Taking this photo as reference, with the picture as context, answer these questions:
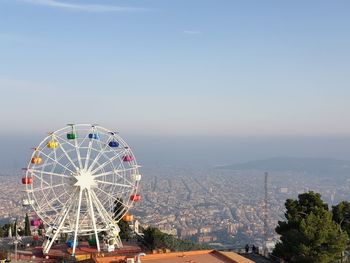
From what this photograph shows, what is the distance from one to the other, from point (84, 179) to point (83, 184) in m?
0.33

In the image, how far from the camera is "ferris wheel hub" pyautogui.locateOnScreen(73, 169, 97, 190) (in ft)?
103

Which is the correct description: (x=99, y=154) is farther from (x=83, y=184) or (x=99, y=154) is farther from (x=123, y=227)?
(x=123, y=227)

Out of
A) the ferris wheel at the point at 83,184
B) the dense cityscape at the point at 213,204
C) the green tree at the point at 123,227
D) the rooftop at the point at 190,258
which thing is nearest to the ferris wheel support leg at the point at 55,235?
the ferris wheel at the point at 83,184

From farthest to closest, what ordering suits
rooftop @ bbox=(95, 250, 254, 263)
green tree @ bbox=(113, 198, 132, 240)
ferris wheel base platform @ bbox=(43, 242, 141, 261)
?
green tree @ bbox=(113, 198, 132, 240) → ferris wheel base platform @ bbox=(43, 242, 141, 261) → rooftop @ bbox=(95, 250, 254, 263)

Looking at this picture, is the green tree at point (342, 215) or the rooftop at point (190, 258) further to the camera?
the green tree at point (342, 215)

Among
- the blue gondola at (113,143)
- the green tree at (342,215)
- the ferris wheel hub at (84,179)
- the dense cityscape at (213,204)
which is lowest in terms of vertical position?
the dense cityscape at (213,204)

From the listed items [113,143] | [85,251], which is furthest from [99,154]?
[85,251]

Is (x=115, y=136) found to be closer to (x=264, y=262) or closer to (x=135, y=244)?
(x=135, y=244)

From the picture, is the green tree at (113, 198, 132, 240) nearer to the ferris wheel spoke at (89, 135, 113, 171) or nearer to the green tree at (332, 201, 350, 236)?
the ferris wheel spoke at (89, 135, 113, 171)

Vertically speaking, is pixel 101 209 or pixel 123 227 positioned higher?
pixel 101 209

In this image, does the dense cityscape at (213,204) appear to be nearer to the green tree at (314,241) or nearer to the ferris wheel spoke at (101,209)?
the ferris wheel spoke at (101,209)

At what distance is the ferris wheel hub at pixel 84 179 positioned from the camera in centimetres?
3131

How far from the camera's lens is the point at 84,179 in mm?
31484

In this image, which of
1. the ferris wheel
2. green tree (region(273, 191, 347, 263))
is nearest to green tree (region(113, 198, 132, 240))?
the ferris wheel
